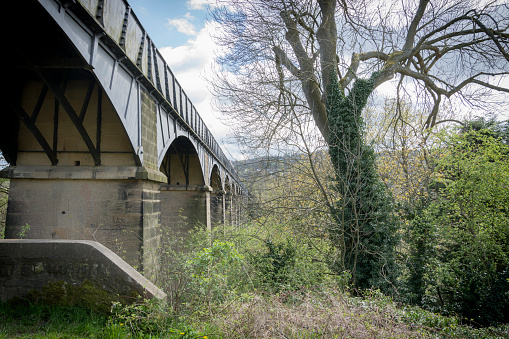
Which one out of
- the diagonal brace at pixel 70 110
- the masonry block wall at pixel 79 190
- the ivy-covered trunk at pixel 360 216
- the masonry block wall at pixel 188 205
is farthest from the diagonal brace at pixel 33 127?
the masonry block wall at pixel 188 205

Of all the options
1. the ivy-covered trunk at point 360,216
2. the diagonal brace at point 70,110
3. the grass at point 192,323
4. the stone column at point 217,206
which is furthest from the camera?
the stone column at point 217,206

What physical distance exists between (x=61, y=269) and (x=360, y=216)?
21.3 feet

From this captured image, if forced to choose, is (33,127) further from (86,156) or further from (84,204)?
(84,204)

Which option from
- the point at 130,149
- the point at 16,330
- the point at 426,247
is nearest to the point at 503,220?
the point at 426,247

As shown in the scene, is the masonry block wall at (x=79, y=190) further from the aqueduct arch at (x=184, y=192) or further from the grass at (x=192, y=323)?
the aqueduct arch at (x=184, y=192)

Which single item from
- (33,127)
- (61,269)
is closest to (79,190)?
(33,127)

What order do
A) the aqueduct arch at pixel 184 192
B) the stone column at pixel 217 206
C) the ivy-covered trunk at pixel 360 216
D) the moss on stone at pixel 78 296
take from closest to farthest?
the moss on stone at pixel 78 296 < the ivy-covered trunk at pixel 360 216 < the aqueduct arch at pixel 184 192 < the stone column at pixel 217 206

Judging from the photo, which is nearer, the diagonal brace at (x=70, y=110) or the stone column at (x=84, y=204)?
the diagonal brace at (x=70, y=110)

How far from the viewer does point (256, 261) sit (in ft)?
21.9

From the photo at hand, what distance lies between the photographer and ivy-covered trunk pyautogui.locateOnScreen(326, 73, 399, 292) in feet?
24.0

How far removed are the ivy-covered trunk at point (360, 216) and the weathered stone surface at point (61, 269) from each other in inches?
195

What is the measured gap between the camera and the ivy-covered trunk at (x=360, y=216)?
731 cm

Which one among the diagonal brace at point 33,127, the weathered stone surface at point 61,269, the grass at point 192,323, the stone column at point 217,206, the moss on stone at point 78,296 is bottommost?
the grass at point 192,323

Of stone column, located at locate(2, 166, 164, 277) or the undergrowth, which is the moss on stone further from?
stone column, located at locate(2, 166, 164, 277)
